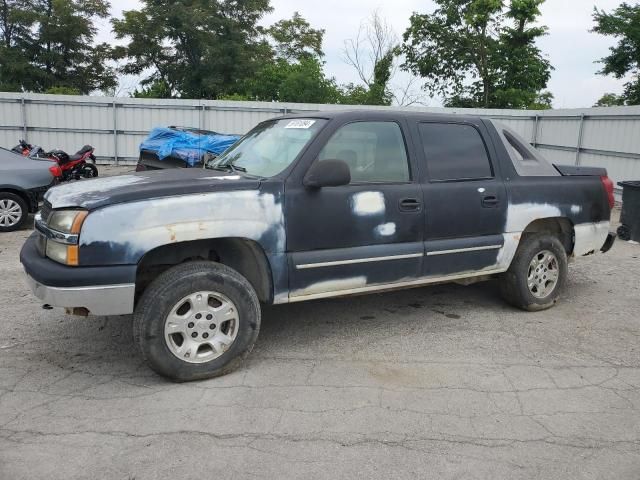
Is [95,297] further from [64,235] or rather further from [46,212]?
[46,212]

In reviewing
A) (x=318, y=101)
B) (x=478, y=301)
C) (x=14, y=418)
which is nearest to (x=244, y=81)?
(x=318, y=101)

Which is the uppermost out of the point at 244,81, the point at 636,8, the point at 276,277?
the point at 636,8

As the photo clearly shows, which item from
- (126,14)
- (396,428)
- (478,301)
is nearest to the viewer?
(396,428)

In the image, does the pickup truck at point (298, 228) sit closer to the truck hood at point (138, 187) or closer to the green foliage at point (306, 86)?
the truck hood at point (138, 187)

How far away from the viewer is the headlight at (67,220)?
132 inches

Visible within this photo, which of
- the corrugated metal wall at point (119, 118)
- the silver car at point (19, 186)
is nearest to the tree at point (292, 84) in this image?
the corrugated metal wall at point (119, 118)

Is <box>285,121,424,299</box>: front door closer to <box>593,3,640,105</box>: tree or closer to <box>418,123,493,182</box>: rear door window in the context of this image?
<box>418,123,493,182</box>: rear door window

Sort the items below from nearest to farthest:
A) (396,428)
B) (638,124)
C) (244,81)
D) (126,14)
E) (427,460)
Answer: (427,460) → (396,428) → (638,124) → (244,81) → (126,14)

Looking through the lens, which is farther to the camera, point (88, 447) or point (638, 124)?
point (638, 124)

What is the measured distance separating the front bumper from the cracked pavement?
588mm

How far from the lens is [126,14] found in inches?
1272

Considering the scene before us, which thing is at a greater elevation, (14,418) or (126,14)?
(126,14)

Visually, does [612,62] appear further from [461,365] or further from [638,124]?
[461,365]

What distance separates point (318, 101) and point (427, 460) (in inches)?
856
